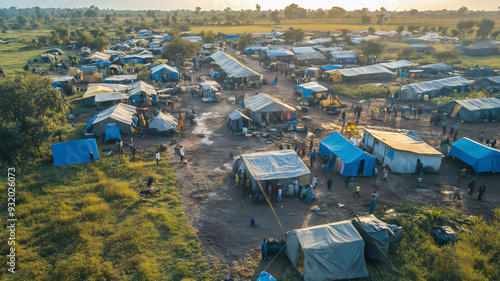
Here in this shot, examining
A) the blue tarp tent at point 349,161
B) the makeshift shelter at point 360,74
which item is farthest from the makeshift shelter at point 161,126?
the makeshift shelter at point 360,74

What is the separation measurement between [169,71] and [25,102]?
2608 centimetres

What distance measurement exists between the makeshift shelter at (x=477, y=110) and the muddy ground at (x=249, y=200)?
154 centimetres

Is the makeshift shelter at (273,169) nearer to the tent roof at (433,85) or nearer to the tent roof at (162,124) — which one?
the tent roof at (162,124)

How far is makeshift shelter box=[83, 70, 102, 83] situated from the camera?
1677 inches

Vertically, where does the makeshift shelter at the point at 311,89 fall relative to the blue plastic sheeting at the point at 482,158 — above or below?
above

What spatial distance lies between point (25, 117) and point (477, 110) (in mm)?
37760

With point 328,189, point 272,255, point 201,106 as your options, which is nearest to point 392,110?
point 328,189

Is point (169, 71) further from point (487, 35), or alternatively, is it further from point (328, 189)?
point (487, 35)

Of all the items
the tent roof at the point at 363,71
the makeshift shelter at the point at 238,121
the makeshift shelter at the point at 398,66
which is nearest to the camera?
the makeshift shelter at the point at 238,121

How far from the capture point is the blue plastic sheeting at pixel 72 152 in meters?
20.2

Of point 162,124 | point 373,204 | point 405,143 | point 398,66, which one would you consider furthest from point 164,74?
point 398,66

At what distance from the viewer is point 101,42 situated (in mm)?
65688

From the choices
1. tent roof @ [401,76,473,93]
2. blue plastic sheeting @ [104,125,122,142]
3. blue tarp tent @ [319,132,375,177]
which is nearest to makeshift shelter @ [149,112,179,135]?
blue plastic sheeting @ [104,125,122,142]

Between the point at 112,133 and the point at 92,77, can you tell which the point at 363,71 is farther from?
the point at 92,77
